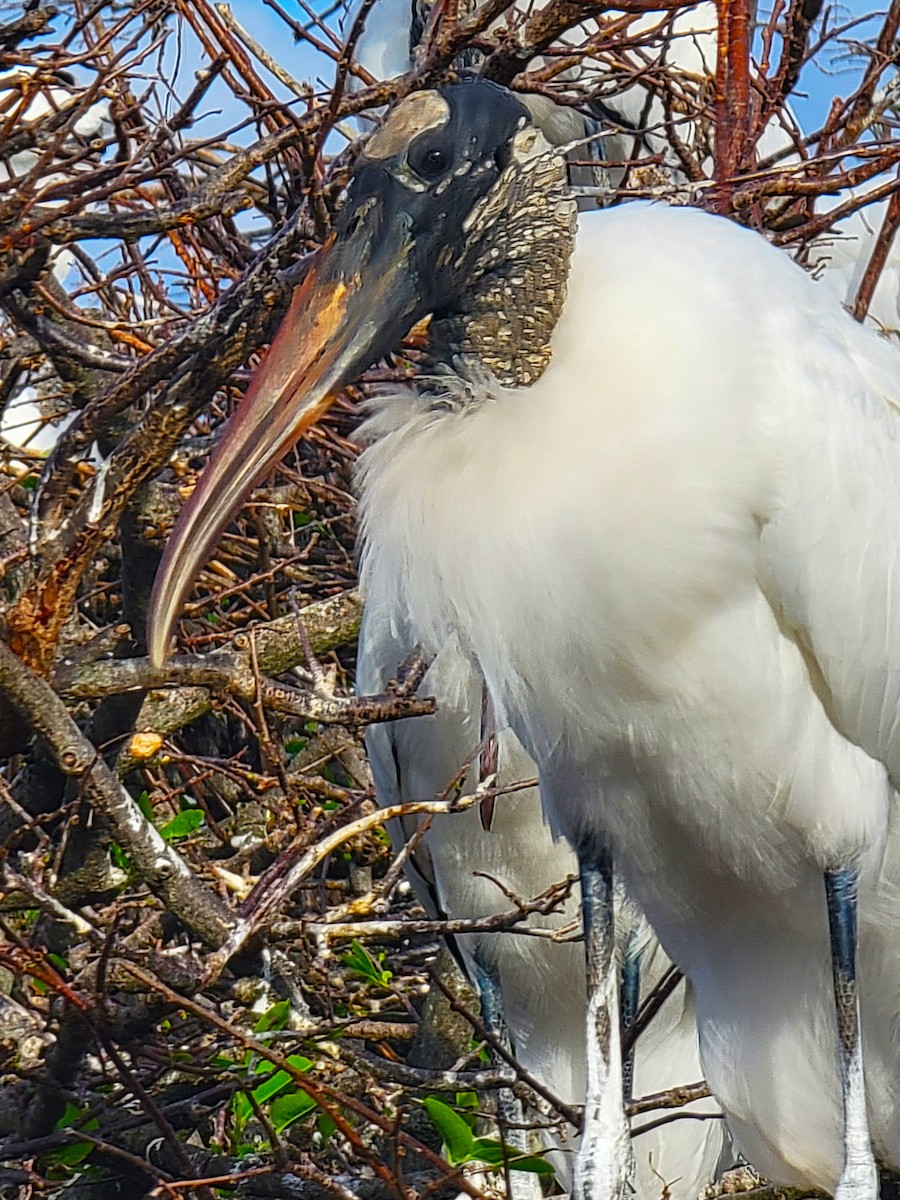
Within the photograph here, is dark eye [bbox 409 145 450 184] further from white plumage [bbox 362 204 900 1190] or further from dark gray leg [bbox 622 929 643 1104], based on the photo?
dark gray leg [bbox 622 929 643 1104]

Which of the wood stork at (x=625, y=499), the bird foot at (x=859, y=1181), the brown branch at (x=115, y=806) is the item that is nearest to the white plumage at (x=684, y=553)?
the wood stork at (x=625, y=499)

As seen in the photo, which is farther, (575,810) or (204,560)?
(575,810)

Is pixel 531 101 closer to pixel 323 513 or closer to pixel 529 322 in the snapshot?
pixel 323 513

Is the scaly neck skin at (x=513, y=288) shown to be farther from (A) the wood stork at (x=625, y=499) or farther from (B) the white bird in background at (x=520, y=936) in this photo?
(B) the white bird in background at (x=520, y=936)

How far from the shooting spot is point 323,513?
3.43 meters

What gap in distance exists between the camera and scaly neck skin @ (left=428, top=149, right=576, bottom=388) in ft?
6.57

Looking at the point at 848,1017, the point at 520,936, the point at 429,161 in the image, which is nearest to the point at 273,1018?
the point at 848,1017

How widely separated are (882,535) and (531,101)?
8.38 ft

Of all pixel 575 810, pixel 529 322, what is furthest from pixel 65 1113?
pixel 529 322

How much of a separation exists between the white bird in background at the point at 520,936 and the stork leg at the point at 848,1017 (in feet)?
1.68

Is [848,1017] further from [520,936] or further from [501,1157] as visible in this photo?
[520,936]

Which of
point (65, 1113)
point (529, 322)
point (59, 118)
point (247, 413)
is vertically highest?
point (59, 118)

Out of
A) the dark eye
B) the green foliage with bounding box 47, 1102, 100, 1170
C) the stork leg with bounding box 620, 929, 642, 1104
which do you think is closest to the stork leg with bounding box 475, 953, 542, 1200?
the stork leg with bounding box 620, 929, 642, 1104

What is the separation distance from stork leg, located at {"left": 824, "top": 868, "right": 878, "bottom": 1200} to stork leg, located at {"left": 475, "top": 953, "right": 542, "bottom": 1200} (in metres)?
0.80
